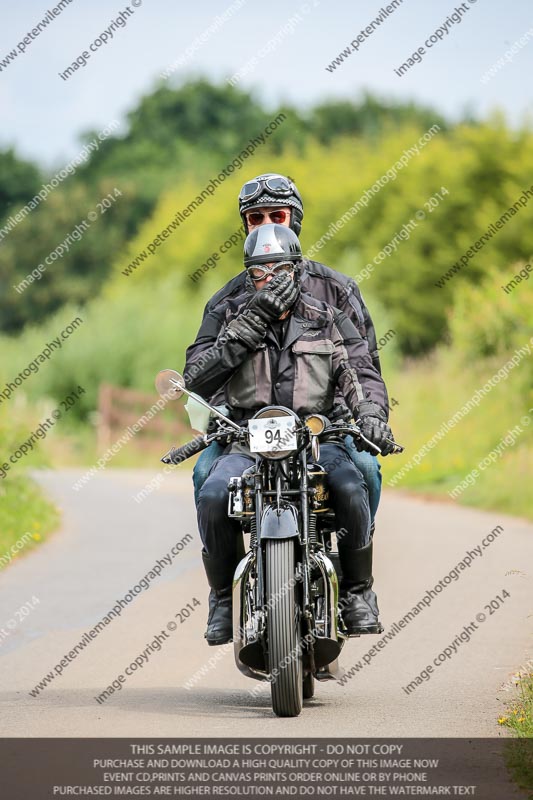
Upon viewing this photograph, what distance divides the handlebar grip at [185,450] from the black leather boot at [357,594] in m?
0.82

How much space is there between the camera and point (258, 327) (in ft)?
24.2

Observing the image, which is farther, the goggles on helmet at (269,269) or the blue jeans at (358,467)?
the blue jeans at (358,467)

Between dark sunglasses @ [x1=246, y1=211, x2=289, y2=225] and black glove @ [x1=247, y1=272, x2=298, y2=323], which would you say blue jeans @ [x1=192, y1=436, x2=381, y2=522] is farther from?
dark sunglasses @ [x1=246, y1=211, x2=289, y2=225]

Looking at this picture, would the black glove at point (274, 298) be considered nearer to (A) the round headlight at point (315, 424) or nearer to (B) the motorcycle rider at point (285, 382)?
(B) the motorcycle rider at point (285, 382)

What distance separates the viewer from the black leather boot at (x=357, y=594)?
749 centimetres

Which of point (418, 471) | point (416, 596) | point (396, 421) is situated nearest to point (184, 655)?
point (416, 596)

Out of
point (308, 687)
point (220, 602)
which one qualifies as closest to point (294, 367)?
point (220, 602)

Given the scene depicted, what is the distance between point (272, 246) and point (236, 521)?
1.29 m

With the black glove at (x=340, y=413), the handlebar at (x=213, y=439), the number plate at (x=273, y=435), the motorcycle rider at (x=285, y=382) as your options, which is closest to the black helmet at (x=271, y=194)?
the motorcycle rider at (x=285, y=382)

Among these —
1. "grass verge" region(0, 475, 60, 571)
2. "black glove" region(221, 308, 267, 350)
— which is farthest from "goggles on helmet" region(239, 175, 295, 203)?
"grass verge" region(0, 475, 60, 571)

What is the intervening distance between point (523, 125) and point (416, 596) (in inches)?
1425

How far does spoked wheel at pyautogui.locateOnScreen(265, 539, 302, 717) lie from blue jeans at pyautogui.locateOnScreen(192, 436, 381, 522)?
88 cm

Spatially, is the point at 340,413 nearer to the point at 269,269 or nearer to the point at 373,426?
the point at 373,426

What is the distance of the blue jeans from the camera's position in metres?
7.77
